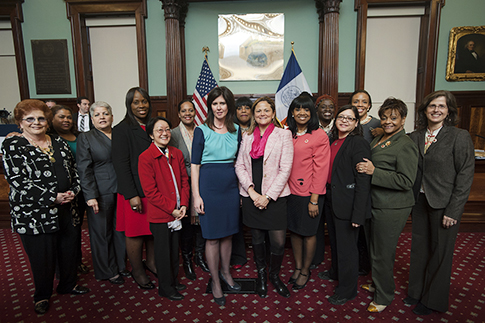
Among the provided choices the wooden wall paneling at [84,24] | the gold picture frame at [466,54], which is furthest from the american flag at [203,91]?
the gold picture frame at [466,54]

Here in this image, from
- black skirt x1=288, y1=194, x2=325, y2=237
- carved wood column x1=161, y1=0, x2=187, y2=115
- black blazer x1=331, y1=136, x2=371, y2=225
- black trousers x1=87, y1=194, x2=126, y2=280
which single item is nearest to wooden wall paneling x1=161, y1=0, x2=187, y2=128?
carved wood column x1=161, y1=0, x2=187, y2=115

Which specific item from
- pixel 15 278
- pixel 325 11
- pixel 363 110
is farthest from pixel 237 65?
pixel 15 278

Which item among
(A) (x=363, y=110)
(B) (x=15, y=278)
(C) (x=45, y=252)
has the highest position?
(A) (x=363, y=110)

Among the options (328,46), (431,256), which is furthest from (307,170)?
(328,46)

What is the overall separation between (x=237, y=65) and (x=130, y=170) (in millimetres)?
4062

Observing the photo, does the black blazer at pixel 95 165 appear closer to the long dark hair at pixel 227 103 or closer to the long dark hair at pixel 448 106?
the long dark hair at pixel 227 103

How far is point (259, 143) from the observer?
2.07 meters

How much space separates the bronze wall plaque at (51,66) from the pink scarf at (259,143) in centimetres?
536

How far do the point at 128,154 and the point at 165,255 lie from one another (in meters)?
0.87

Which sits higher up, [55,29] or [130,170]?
[55,29]

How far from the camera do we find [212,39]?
18.0 feet

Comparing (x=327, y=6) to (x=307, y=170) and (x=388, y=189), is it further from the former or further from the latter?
(x=388, y=189)

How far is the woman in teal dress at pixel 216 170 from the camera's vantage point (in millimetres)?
2047

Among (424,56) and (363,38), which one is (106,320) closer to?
(363,38)
